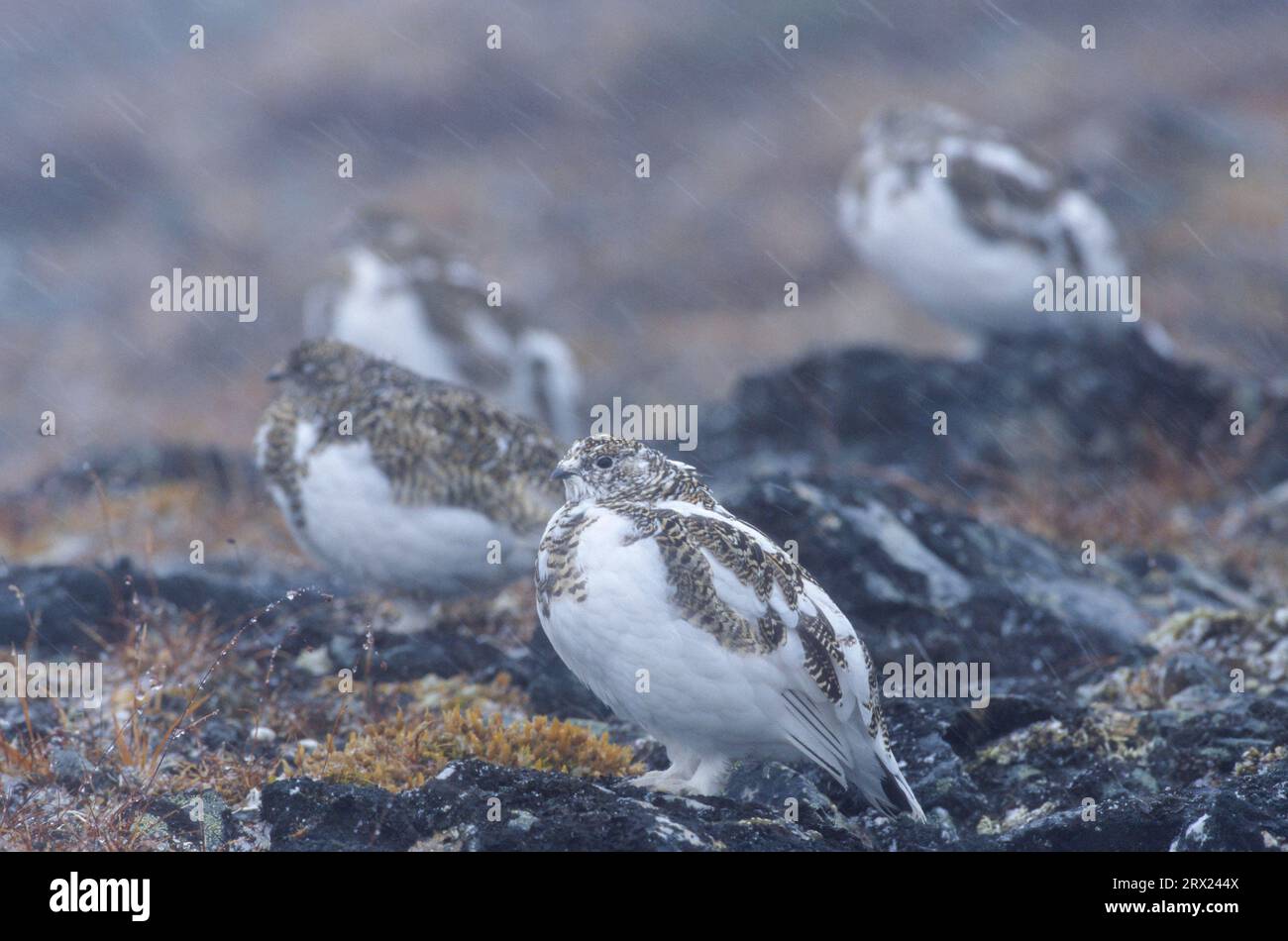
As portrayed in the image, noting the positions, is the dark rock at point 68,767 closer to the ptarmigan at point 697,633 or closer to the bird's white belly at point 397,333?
the ptarmigan at point 697,633

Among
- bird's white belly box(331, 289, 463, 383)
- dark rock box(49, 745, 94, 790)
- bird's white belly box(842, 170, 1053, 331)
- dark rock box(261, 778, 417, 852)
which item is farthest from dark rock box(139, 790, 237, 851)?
bird's white belly box(842, 170, 1053, 331)

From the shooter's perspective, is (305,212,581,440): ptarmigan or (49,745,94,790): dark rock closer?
(49,745,94,790): dark rock

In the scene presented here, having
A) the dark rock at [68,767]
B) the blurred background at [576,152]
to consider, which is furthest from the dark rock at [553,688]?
the blurred background at [576,152]

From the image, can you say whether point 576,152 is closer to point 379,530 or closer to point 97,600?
point 97,600

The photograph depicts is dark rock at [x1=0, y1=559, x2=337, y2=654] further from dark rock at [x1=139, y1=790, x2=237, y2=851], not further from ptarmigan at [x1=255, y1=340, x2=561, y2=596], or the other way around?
dark rock at [x1=139, y1=790, x2=237, y2=851]

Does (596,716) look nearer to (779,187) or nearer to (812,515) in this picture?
(812,515)
